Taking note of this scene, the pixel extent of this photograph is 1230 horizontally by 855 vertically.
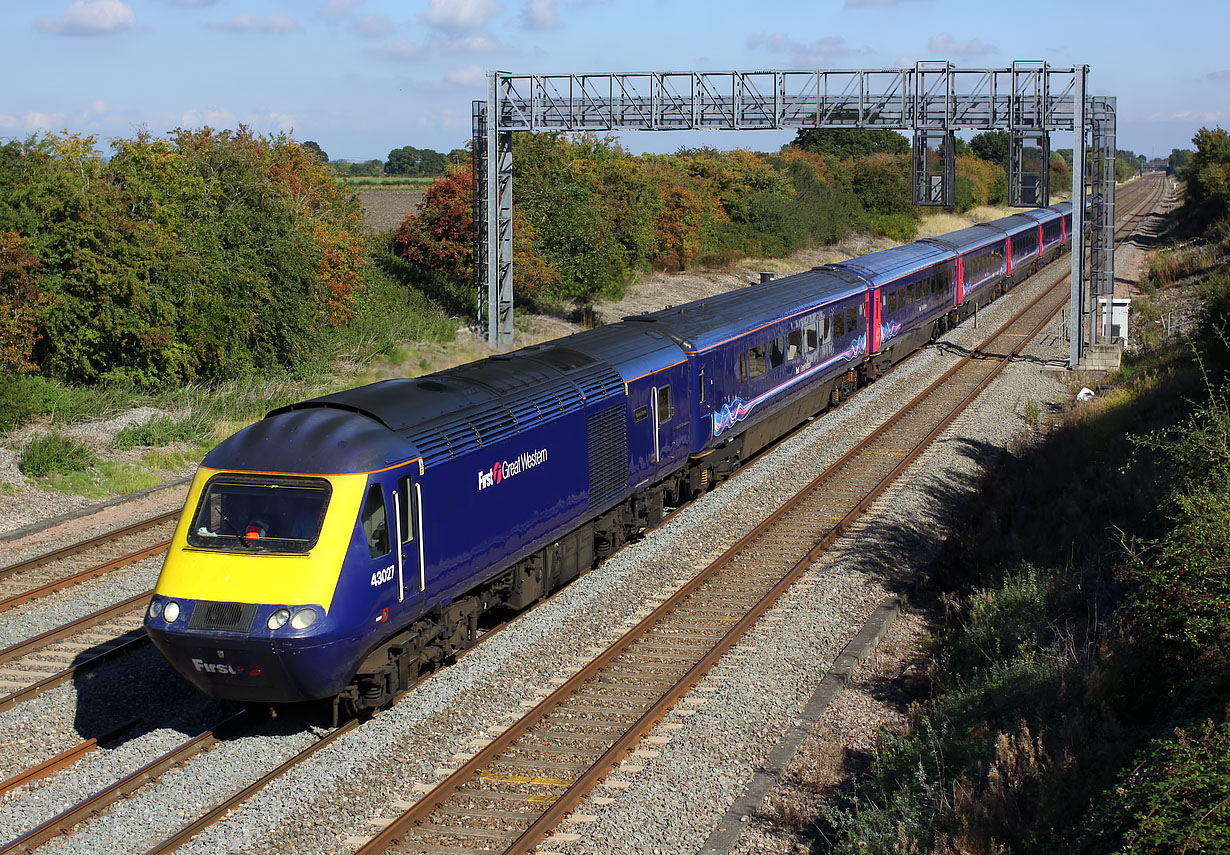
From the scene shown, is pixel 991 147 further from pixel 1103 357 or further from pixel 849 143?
pixel 1103 357

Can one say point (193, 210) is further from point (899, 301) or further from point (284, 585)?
point (284, 585)

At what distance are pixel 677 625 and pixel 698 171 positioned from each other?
48564mm

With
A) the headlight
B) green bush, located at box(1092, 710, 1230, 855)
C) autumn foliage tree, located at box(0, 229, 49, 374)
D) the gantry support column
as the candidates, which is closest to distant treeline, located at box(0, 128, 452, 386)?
autumn foliage tree, located at box(0, 229, 49, 374)

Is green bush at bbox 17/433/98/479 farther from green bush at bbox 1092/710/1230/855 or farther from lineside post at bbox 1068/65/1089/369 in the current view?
lineside post at bbox 1068/65/1089/369

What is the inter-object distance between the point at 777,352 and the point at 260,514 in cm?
1291

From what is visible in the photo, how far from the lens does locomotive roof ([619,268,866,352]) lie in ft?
59.6

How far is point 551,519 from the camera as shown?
43.5 feet

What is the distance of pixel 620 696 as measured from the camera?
11.4 meters

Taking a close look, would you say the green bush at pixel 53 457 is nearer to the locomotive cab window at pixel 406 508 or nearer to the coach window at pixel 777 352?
the locomotive cab window at pixel 406 508

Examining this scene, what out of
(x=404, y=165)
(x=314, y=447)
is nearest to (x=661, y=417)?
(x=314, y=447)

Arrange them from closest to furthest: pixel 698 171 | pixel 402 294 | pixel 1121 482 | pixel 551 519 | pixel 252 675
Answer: pixel 252 675 → pixel 551 519 → pixel 1121 482 → pixel 402 294 → pixel 698 171

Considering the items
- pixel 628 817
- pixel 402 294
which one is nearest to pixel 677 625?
pixel 628 817

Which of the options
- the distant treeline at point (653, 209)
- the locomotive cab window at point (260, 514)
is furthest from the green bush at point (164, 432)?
the distant treeline at point (653, 209)

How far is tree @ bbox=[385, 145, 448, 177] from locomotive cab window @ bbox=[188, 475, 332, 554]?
124 metres
